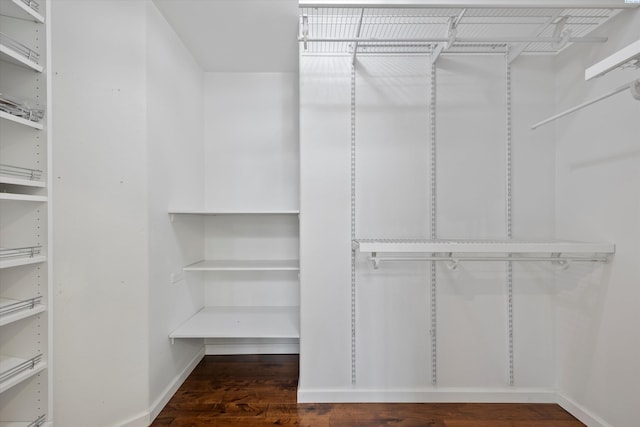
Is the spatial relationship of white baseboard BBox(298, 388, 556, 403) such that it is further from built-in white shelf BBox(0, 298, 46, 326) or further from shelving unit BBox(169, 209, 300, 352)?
built-in white shelf BBox(0, 298, 46, 326)

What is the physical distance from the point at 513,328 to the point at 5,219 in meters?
2.79

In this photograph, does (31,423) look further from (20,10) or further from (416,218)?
(416,218)

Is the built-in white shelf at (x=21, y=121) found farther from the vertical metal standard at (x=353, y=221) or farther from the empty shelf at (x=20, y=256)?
the vertical metal standard at (x=353, y=221)

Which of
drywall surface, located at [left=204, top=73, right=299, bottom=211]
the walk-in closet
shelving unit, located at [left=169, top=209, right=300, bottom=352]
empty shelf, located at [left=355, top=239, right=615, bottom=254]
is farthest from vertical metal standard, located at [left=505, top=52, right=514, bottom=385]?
drywall surface, located at [left=204, top=73, right=299, bottom=211]

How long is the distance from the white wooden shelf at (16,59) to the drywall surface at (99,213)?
25 centimetres

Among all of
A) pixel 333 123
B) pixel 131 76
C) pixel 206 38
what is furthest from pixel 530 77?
pixel 131 76

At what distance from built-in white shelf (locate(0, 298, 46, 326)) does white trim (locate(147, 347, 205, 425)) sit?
88 centimetres

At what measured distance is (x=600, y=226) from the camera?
5.44 ft

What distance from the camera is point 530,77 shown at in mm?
1940

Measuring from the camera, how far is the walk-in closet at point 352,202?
1.43 metres

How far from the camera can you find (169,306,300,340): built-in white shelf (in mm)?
2008

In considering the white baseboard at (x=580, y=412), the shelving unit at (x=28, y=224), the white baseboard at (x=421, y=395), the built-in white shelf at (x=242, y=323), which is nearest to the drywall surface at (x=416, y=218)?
the white baseboard at (x=421, y=395)

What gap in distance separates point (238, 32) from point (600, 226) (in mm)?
2509

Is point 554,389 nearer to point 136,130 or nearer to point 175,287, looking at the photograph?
point 175,287
